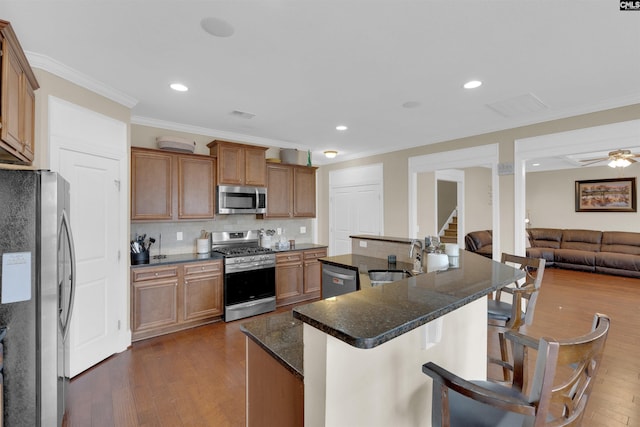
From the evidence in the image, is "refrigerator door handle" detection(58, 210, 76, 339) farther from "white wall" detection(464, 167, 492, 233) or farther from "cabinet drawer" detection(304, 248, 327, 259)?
"white wall" detection(464, 167, 492, 233)

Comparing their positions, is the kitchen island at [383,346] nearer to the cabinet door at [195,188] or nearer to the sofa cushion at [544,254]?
the cabinet door at [195,188]

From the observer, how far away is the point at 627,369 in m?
2.62

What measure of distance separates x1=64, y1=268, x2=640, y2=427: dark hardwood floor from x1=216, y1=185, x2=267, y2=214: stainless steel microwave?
5.11 ft

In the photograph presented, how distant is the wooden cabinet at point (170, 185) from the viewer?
3498 mm

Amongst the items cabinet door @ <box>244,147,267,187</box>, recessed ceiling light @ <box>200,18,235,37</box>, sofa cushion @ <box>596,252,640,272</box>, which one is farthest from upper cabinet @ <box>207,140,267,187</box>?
sofa cushion @ <box>596,252,640,272</box>

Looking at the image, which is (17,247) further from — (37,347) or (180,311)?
(180,311)

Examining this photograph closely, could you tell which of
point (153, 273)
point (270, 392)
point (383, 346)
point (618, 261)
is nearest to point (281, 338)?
point (270, 392)

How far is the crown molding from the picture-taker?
7.51ft

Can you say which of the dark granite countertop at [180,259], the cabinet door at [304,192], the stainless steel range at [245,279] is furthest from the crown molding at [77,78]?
the cabinet door at [304,192]

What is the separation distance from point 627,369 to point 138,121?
5760 mm

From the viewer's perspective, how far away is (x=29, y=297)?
5.23 ft

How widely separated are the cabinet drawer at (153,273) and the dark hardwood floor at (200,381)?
2.29 ft

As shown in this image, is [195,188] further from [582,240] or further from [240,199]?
[582,240]

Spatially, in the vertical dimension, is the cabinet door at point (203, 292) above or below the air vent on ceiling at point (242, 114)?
below
